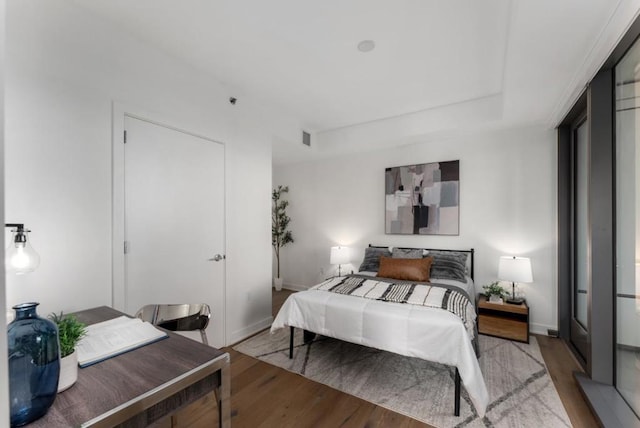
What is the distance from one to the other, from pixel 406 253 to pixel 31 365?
3537 millimetres

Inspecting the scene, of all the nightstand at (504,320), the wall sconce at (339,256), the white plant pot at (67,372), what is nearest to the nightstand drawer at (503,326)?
the nightstand at (504,320)

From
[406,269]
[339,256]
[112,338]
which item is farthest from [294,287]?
[112,338]

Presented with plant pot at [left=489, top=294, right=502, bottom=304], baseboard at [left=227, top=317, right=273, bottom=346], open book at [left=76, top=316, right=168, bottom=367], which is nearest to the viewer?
open book at [left=76, top=316, right=168, bottom=367]

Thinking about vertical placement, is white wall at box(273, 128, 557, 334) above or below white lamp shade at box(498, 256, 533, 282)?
above

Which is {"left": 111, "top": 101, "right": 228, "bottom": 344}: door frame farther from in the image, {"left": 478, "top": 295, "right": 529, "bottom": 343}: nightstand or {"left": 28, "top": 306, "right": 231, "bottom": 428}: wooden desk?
{"left": 478, "top": 295, "right": 529, "bottom": 343}: nightstand

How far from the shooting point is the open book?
1.12 m

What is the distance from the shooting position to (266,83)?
2.90 metres

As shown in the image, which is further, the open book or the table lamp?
the table lamp

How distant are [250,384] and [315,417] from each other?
2.11 ft

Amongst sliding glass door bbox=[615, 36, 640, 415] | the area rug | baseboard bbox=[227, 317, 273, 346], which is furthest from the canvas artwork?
baseboard bbox=[227, 317, 273, 346]

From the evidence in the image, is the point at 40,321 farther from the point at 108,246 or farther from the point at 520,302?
the point at 520,302

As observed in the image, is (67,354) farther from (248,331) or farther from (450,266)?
(450,266)

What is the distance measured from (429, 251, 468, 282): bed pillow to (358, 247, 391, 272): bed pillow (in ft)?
2.06

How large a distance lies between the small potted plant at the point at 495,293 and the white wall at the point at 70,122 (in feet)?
12.0
